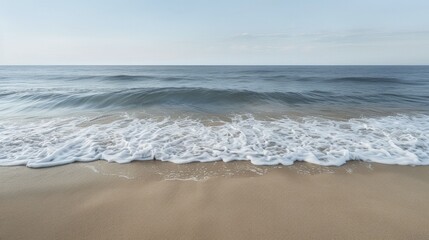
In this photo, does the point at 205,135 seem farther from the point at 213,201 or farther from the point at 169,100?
the point at 169,100

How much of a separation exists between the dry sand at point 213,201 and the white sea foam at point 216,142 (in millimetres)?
322

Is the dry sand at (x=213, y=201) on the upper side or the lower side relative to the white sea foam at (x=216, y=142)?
lower

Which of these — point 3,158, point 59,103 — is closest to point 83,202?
point 3,158

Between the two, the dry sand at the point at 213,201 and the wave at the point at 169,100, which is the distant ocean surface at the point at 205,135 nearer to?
the dry sand at the point at 213,201

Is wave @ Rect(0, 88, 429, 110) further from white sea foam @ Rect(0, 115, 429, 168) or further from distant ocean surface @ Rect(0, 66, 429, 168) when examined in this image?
white sea foam @ Rect(0, 115, 429, 168)

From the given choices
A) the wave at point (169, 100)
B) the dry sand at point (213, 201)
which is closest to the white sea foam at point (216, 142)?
the dry sand at point (213, 201)

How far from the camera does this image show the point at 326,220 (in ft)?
8.32

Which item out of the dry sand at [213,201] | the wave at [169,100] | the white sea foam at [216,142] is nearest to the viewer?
the dry sand at [213,201]

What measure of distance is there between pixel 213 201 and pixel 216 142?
2192 mm

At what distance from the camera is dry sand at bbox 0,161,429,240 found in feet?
7.89

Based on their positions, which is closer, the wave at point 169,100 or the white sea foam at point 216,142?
the white sea foam at point 216,142

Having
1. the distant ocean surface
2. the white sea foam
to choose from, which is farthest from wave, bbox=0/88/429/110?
the white sea foam

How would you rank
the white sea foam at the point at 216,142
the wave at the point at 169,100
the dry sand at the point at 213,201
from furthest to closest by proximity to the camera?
the wave at the point at 169,100 → the white sea foam at the point at 216,142 → the dry sand at the point at 213,201

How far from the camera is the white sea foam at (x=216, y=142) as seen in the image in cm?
423
